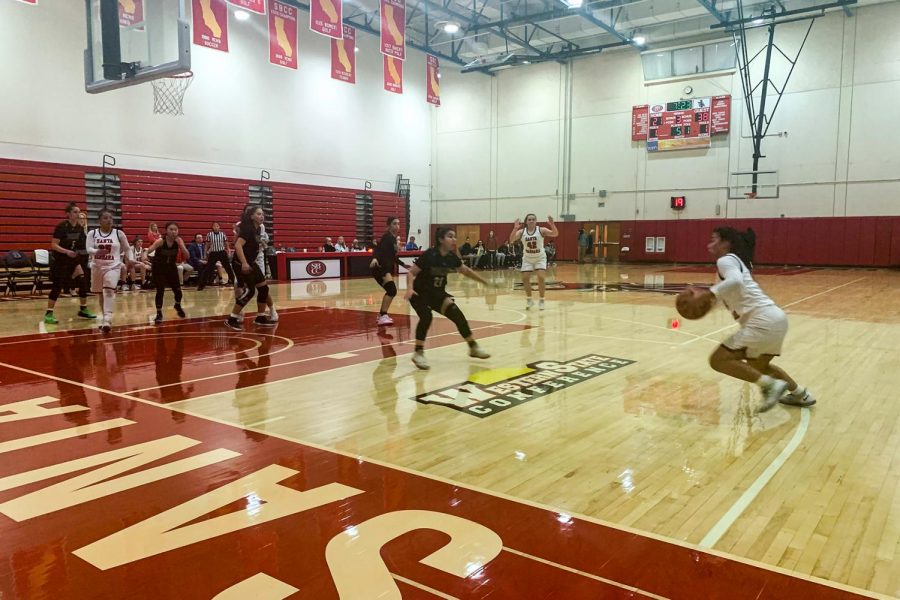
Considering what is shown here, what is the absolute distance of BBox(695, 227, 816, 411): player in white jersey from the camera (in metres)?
5.00

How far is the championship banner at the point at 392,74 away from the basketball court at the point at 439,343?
4.2 inches

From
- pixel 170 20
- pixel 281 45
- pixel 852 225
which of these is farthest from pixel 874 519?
pixel 852 225

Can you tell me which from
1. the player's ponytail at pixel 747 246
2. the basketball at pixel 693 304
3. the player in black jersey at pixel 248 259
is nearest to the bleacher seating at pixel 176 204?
the player in black jersey at pixel 248 259

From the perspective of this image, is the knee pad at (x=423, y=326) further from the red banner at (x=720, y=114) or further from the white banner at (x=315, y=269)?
the red banner at (x=720, y=114)

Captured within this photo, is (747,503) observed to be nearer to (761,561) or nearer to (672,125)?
(761,561)

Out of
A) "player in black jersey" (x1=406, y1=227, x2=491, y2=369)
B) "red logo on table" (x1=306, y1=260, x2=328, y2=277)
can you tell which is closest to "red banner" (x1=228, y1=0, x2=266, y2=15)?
"red logo on table" (x1=306, y1=260, x2=328, y2=277)

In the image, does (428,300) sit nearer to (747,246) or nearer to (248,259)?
(747,246)

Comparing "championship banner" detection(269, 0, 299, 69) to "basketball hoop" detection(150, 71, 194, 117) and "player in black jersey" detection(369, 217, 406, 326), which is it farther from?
"player in black jersey" detection(369, 217, 406, 326)

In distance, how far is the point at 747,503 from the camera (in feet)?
11.0

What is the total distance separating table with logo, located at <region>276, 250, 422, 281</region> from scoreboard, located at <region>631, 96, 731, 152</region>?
1318 centimetres

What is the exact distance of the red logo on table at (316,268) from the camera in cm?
2139

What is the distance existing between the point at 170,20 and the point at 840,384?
10.5m

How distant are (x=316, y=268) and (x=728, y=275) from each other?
17.9 meters

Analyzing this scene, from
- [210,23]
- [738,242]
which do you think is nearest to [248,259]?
[738,242]
